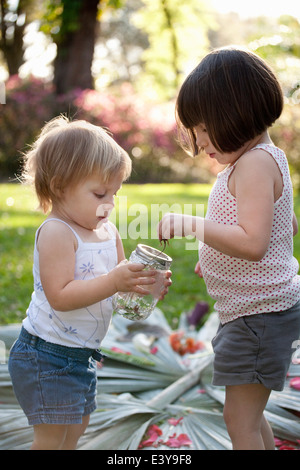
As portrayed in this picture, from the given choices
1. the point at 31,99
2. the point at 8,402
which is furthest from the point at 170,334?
the point at 31,99

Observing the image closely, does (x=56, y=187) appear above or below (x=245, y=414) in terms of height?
above

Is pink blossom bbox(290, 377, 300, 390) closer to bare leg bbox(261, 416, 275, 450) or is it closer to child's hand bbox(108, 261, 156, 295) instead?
bare leg bbox(261, 416, 275, 450)

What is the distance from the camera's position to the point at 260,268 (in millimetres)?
1856

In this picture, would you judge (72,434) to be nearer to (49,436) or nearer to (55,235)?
(49,436)

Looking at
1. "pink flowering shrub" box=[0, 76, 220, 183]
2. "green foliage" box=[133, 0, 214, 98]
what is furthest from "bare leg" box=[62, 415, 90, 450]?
"green foliage" box=[133, 0, 214, 98]

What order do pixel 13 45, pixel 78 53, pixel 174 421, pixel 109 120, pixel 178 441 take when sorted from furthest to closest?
pixel 13 45 < pixel 109 120 < pixel 78 53 < pixel 174 421 < pixel 178 441

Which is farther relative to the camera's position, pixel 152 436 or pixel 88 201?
pixel 152 436

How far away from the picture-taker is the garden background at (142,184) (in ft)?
8.33

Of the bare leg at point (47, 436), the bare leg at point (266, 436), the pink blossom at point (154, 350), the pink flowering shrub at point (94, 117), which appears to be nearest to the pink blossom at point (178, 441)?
the bare leg at point (266, 436)

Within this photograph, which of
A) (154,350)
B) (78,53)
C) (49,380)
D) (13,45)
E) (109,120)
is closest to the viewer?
(49,380)

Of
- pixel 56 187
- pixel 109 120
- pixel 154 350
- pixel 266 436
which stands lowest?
pixel 109 120

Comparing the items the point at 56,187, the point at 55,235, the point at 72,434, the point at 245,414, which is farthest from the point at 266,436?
the point at 56,187

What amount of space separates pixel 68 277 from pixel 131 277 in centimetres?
21
